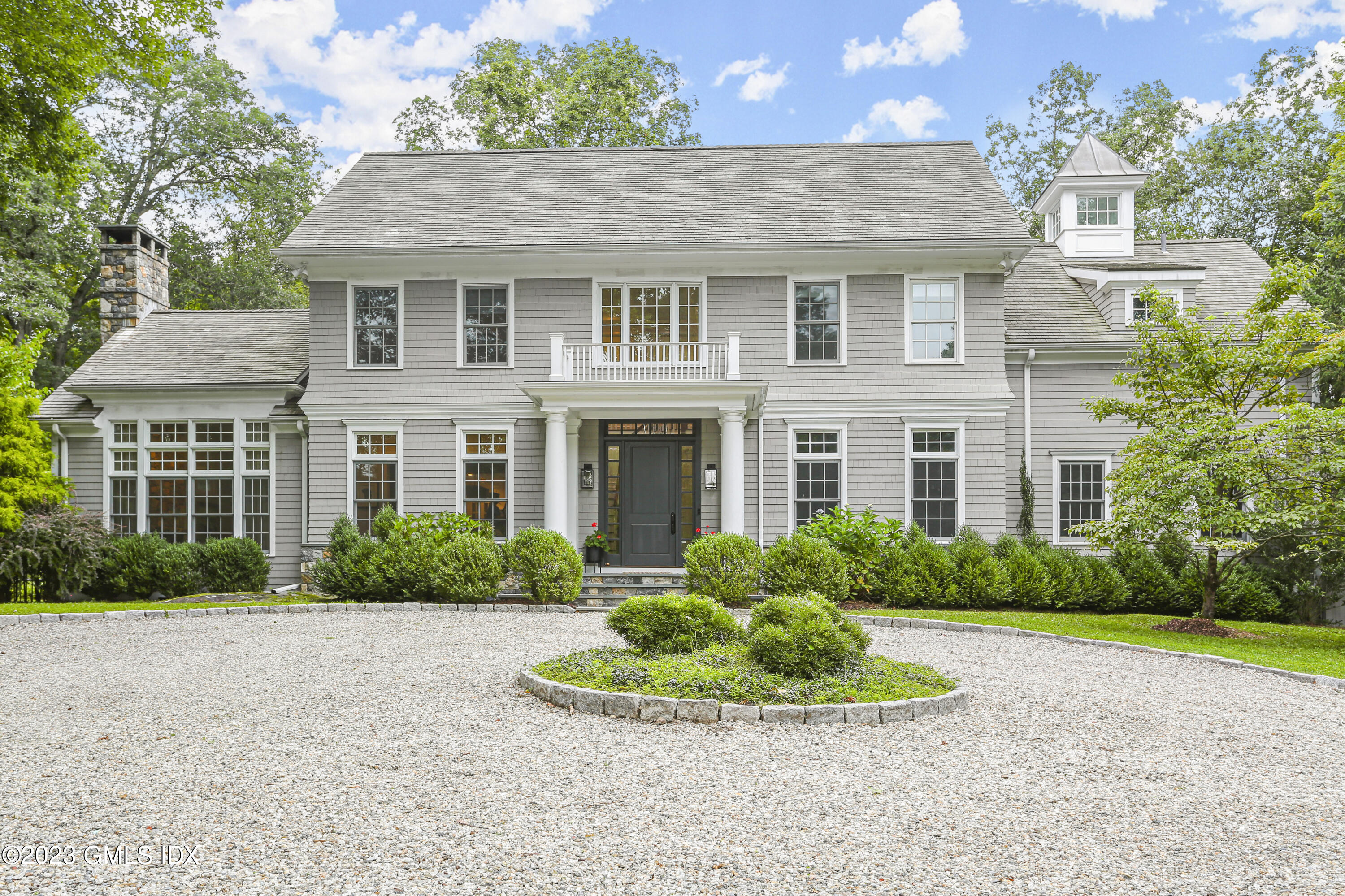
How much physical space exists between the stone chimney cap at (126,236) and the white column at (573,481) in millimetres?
11311

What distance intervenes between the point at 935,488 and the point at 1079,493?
2.95m

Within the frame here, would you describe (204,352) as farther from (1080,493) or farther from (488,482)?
(1080,493)

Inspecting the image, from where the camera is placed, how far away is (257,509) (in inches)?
629

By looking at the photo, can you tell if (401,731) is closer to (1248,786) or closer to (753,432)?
(1248,786)

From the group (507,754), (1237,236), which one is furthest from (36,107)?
(1237,236)

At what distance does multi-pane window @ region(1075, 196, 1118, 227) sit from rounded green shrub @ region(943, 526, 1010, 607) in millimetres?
9874

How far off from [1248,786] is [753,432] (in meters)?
10.8

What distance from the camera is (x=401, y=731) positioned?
19.0 feet

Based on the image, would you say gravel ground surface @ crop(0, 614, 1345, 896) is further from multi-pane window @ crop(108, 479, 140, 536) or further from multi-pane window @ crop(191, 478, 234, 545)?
multi-pane window @ crop(108, 479, 140, 536)

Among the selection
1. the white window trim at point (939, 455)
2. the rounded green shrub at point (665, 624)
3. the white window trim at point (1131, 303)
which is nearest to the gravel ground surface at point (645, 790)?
the rounded green shrub at point (665, 624)

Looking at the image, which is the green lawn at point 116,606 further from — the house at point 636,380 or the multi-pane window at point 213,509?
the multi-pane window at point 213,509

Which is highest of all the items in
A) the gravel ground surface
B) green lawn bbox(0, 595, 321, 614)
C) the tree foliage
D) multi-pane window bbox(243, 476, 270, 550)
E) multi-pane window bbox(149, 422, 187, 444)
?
the tree foliage

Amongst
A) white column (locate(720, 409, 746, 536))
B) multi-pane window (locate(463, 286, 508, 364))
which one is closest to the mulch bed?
white column (locate(720, 409, 746, 536))

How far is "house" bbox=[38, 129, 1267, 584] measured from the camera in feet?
49.3
